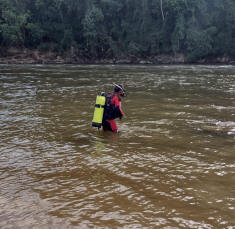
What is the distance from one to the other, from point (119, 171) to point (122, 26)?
48.1 m

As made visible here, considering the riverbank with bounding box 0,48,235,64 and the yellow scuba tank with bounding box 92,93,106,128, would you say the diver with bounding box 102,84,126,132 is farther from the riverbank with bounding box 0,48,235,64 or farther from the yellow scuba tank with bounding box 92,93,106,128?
the riverbank with bounding box 0,48,235,64

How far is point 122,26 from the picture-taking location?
5041cm

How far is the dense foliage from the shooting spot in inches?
1769

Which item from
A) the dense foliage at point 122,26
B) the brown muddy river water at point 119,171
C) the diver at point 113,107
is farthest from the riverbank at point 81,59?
the diver at point 113,107

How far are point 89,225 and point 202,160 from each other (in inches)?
111

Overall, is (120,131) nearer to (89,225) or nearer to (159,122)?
(159,122)

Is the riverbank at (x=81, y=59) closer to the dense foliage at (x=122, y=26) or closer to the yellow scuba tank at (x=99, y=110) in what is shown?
the dense foliage at (x=122, y=26)

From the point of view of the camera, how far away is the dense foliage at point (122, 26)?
44.9m

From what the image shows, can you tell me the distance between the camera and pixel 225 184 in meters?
4.48

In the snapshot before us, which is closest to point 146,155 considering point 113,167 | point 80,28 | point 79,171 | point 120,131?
point 113,167

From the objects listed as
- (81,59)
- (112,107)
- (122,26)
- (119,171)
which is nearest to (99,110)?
(112,107)

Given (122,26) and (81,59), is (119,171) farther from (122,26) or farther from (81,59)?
(122,26)

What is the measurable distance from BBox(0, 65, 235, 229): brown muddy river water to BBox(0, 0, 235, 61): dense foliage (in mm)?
38337

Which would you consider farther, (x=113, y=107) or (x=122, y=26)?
(x=122, y=26)
